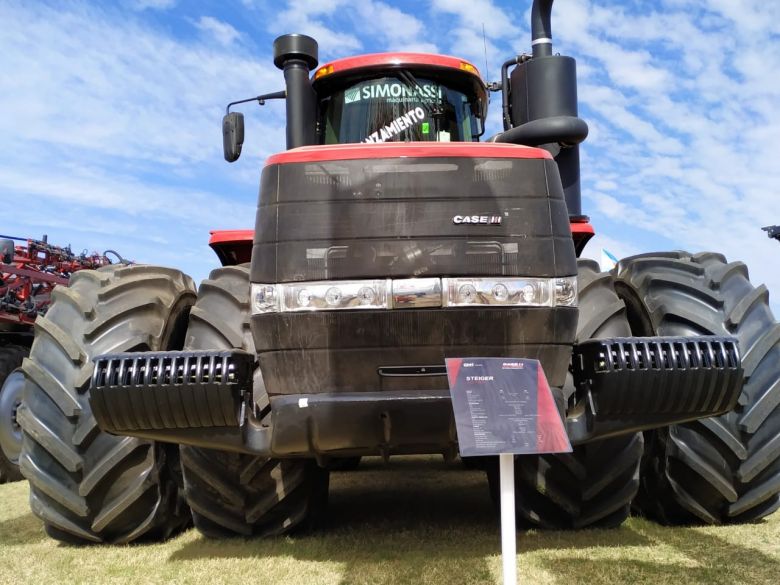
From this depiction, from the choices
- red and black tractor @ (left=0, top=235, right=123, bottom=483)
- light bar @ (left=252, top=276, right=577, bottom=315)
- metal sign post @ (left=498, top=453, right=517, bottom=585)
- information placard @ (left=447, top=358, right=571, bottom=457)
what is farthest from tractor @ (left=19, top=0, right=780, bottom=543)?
red and black tractor @ (left=0, top=235, right=123, bottom=483)

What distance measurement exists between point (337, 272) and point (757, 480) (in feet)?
7.44

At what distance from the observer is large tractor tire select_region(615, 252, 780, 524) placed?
3459 millimetres

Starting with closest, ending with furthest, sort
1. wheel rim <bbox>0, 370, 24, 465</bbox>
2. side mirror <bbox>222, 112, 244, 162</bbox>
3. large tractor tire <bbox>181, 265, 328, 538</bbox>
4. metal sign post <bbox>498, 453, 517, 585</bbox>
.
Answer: metal sign post <bbox>498, 453, 517, 585</bbox> → large tractor tire <bbox>181, 265, 328, 538</bbox> → side mirror <bbox>222, 112, 244, 162</bbox> → wheel rim <bbox>0, 370, 24, 465</bbox>

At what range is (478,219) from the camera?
8.77ft

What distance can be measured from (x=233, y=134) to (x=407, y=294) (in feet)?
5.92

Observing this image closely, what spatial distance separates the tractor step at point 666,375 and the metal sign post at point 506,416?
15.9 inches

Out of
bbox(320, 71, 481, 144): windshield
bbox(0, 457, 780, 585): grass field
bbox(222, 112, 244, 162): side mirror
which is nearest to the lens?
bbox(0, 457, 780, 585): grass field

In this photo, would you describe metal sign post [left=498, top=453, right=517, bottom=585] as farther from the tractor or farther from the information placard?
the tractor

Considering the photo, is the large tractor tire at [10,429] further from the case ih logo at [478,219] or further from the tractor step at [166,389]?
the case ih logo at [478,219]

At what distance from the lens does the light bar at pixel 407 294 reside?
261cm

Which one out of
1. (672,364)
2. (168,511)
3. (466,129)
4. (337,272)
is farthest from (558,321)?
(168,511)

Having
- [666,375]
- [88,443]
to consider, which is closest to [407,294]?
[666,375]

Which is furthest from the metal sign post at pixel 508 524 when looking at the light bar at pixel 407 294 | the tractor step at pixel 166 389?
the tractor step at pixel 166 389

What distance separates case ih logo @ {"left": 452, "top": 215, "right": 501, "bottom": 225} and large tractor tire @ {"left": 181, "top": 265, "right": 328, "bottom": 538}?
109 cm
